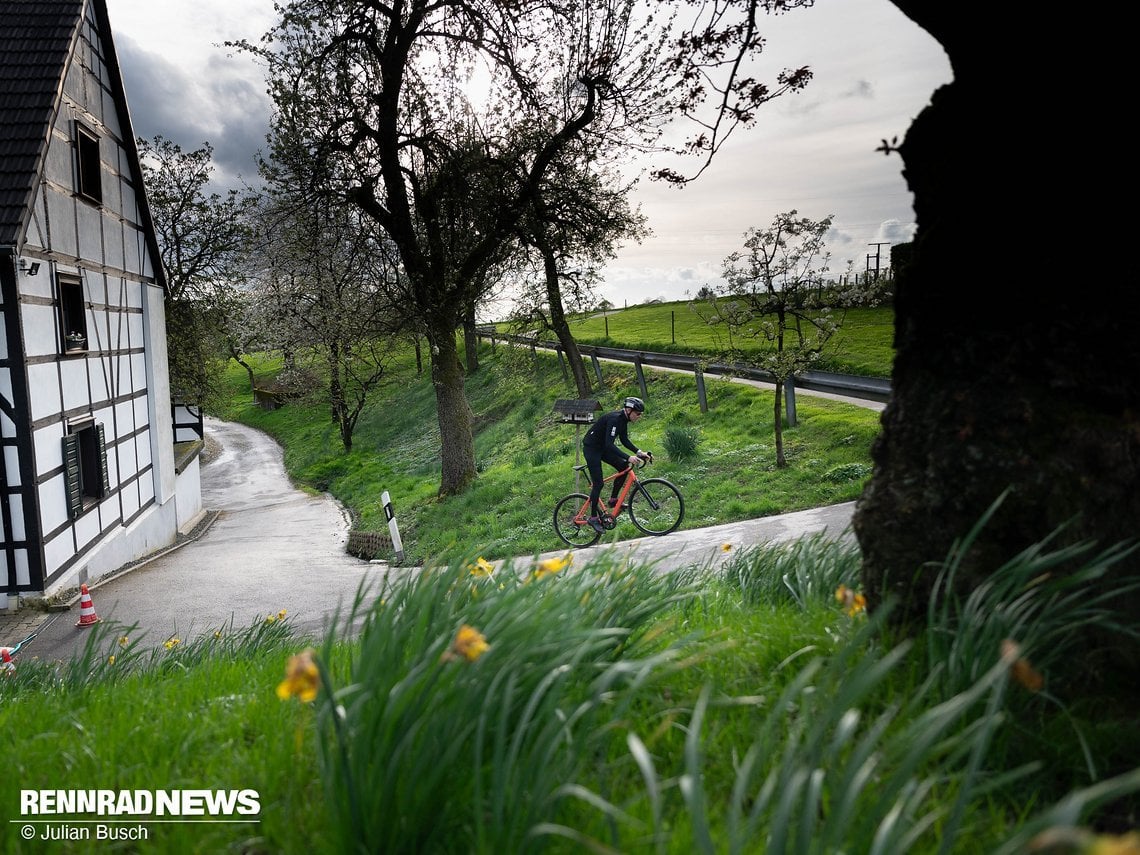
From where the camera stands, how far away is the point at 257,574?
42.2 feet

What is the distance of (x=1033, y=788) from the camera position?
212cm

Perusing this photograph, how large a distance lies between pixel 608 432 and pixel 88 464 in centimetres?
876

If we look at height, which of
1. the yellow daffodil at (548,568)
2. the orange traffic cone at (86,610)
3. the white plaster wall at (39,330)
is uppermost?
the white plaster wall at (39,330)

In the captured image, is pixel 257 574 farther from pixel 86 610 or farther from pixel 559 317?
pixel 559 317

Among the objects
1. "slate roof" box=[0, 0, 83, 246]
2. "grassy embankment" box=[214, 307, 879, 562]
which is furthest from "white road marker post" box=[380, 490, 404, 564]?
"slate roof" box=[0, 0, 83, 246]

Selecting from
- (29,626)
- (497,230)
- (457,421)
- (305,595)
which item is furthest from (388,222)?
(29,626)

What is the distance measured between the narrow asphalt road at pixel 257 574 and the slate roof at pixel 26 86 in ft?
16.3

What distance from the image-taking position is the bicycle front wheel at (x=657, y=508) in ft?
38.2

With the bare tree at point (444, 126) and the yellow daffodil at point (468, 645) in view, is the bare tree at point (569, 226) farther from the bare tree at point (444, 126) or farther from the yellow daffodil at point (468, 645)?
the yellow daffodil at point (468, 645)

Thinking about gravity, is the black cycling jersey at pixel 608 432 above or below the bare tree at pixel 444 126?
below

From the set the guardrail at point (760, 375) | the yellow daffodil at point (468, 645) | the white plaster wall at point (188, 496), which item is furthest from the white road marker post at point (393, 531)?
the yellow daffodil at point (468, 645)

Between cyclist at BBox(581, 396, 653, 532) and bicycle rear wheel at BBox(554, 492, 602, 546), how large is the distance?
228mm

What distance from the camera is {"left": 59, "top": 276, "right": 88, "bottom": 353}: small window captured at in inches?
482

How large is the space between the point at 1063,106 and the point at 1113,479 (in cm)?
126
